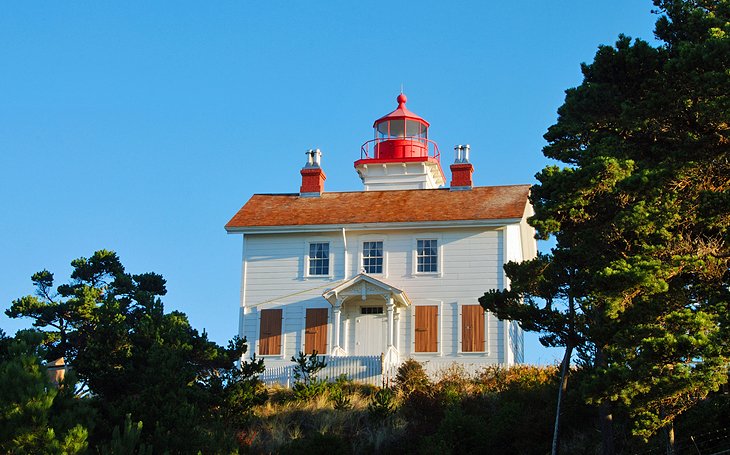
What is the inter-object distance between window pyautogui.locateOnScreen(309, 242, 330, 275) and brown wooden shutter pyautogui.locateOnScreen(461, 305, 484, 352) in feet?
13.9

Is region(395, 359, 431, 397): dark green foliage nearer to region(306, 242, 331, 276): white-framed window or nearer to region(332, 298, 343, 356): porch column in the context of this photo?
region(332, 298, 343, 356): porch column

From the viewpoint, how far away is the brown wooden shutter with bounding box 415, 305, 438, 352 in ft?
87.6

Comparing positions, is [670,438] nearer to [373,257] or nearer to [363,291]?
[363,291]

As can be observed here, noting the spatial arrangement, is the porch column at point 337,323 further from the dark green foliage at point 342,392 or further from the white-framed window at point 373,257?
the dark green foliage at point 342,392

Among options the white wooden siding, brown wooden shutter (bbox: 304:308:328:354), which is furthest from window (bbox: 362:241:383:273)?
brown wooden shutter (bbox: 304:308:328:354)

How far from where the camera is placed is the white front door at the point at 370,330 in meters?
27.1

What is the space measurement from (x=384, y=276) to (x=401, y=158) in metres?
7.58

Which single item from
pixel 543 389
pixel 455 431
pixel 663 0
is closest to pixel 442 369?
pixel 543 389

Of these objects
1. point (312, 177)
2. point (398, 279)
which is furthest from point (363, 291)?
point (312, 177)

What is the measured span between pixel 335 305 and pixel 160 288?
255 inches

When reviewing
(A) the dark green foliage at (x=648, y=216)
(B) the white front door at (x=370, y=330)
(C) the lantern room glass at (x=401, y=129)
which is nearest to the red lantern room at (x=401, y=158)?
(C) the lantern room glass at (x=401, y=129)

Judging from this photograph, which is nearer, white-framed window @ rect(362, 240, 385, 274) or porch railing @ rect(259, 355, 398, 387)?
porch railing @ rect(259, 355, 398, 387)

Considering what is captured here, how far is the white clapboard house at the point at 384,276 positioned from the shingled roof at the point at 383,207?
5 cm

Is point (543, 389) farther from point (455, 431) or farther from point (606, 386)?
point (606, 386)
